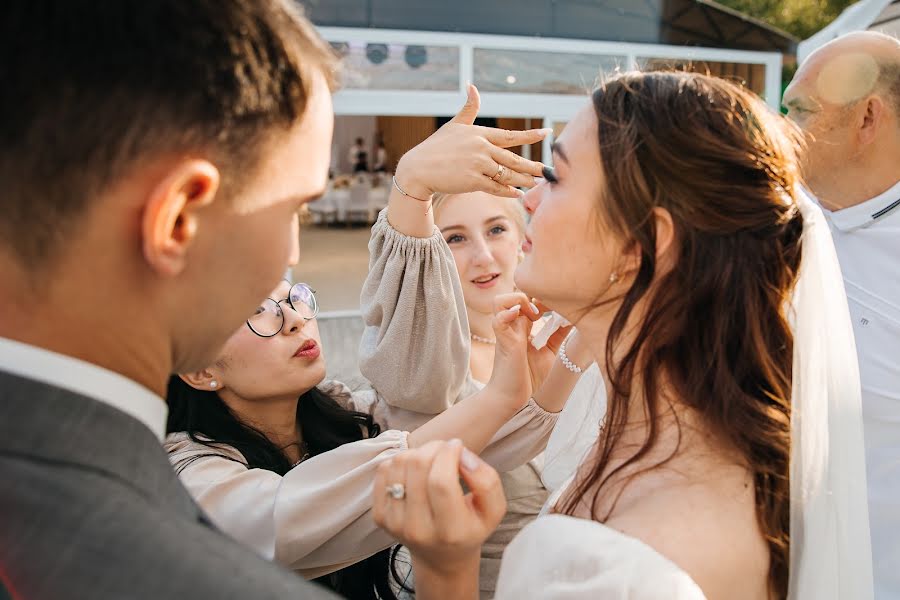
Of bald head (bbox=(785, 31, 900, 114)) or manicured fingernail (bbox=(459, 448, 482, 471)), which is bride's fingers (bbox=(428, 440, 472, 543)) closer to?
manicured fingernail (bbox=(459, 448, 482, 471))

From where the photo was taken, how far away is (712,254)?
1301mm

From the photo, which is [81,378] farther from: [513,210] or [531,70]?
[531,70]

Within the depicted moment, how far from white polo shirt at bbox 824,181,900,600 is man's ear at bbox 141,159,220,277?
2.46 metres

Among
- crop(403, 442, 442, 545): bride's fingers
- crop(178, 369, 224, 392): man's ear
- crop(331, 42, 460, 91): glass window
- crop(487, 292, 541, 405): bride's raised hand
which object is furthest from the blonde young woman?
crop(331, 42, 460, 91): glass window

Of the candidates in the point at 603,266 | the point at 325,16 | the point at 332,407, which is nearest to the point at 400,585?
the point at 332,407

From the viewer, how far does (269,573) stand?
0.65 meters

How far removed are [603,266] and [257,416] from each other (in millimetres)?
1009

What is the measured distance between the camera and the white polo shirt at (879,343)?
90.3 inches

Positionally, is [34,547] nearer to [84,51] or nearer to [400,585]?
[84,51]

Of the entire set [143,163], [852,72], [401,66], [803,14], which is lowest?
[143,163]

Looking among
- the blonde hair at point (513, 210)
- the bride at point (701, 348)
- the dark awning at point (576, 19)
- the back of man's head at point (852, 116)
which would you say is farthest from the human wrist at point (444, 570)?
the dark awning at point (576, 19)

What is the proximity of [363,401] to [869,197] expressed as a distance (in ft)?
6.77

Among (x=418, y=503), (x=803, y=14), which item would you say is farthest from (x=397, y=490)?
(x=803, y=14)

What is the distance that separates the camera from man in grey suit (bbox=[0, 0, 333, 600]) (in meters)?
0.60
